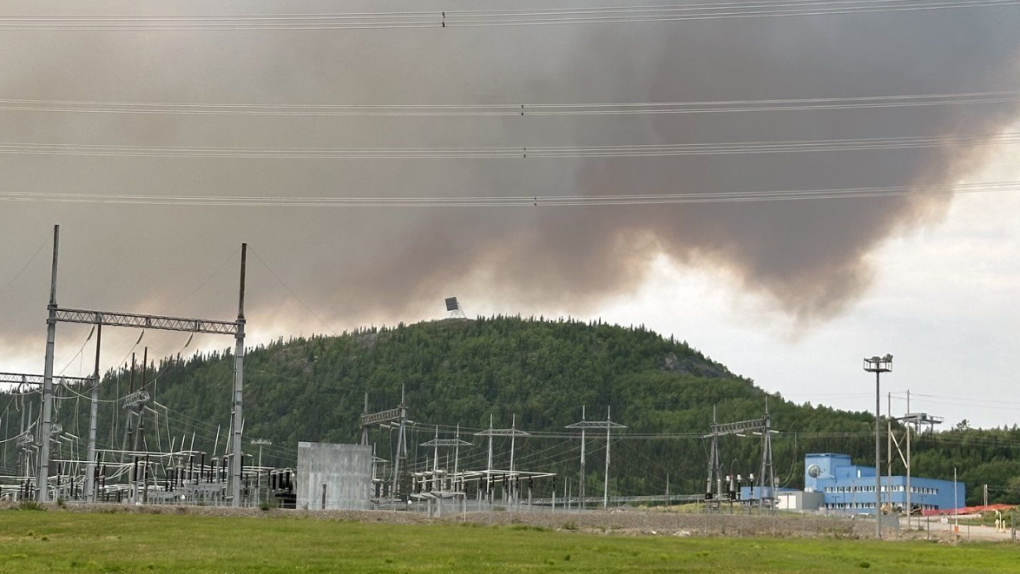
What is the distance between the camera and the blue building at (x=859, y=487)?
154375mm

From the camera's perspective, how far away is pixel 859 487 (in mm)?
157000

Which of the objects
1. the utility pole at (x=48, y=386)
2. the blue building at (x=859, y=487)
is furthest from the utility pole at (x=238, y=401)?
the blue building at (x=859, y=487)

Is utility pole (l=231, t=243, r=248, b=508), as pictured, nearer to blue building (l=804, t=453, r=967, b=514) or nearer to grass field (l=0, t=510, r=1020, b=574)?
grass field (l=0, t=510, r=1020, b=574)

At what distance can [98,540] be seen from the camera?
136ft

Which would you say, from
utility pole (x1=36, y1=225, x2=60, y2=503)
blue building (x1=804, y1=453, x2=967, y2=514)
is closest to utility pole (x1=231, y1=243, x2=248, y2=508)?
utility pole (x1=36, y1=225, x2=60, y2=503)

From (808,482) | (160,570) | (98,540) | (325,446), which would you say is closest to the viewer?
(160,570)

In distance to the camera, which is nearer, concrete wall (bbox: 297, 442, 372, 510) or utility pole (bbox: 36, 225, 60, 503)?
utility pole (bbox: 36, 225, 60, 503)

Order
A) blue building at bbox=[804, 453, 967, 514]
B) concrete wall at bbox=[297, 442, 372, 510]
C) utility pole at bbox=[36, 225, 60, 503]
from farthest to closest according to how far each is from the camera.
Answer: blue building at bbox=[804, 453, 967, 514]
concrete wall at bbox=[297, 442, 372, 510]
utility pole at bbox=[36, 225, 60, 503]

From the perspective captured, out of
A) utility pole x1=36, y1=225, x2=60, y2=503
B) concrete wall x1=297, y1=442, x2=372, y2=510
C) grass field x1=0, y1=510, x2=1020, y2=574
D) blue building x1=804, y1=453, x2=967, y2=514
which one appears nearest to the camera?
grass field x1=0, y1=510, x2=1020, y2=574

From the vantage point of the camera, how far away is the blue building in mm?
154375

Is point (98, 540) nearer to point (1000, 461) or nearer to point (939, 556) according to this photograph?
point (939, 556)

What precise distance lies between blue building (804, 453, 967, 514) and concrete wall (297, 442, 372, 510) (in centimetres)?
7909

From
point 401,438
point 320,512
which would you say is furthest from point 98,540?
point 401,438

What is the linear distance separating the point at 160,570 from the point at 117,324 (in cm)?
4794
